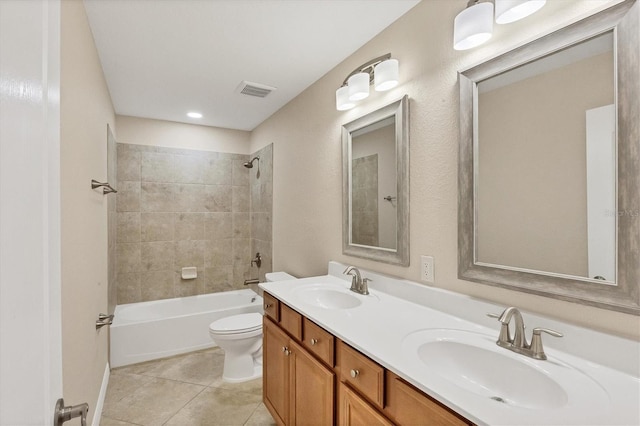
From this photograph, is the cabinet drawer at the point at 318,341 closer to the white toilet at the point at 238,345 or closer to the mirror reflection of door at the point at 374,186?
the mirror reflection of door at the point at 374,186

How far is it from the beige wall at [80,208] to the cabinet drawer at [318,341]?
1.02 m

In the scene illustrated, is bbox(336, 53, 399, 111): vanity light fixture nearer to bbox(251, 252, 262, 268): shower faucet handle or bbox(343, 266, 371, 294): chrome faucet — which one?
bbox(343, 266, 371, 294): chrome faucet

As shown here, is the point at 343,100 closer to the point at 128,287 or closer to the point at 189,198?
the point at 189,198

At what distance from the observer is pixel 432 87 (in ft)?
5.00

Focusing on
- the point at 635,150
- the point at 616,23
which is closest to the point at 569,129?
the point at 635,150

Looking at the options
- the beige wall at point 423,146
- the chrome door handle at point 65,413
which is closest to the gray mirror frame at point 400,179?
the beige wall at point 423,146

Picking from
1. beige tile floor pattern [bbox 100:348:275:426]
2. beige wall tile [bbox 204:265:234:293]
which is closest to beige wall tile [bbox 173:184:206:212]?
beige wall tile [bbox 204:265:234:293]

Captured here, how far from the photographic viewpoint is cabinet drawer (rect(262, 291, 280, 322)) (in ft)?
5.98

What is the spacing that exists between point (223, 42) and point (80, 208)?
4.27ft

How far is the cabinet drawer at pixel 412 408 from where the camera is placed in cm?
81

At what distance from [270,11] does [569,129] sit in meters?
1.53

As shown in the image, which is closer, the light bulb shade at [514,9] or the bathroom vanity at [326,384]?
the bathroom vanity at [326,384]

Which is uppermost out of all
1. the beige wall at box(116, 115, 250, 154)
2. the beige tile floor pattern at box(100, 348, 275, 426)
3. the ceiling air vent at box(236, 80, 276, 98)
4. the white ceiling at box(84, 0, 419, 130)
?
the white ceiling at box(84, 0, 419, 130)

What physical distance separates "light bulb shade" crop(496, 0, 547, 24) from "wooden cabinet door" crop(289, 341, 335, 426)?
61.2 inches
